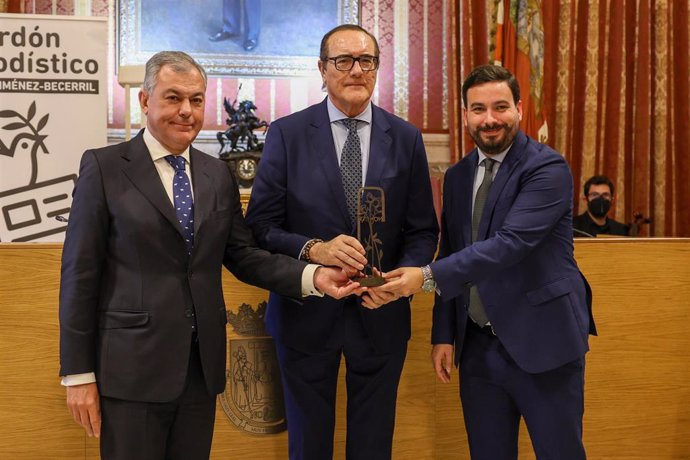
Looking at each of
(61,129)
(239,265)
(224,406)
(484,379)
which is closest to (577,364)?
(484,379)

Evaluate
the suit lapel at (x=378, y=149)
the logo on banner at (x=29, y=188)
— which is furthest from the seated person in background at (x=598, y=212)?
the logo on banner at (x=29, y=188)

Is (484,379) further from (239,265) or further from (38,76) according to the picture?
(38,76)

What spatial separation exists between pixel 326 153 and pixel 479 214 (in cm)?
53

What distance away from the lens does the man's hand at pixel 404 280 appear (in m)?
2.24

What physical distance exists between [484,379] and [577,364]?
0.29 m

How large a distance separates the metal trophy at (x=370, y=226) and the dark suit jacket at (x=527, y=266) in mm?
187

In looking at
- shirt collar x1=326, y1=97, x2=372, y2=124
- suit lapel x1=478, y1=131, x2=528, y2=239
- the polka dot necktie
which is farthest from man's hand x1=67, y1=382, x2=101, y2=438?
suit lapel x1=478, y1=131, x2=528, y2=239

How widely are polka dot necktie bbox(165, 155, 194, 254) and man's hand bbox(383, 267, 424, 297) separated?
0.62 m

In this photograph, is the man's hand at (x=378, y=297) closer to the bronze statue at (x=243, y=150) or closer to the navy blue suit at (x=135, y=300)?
the navy blue suit at (x=135, y=300)

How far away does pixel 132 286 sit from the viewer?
75.1 inches

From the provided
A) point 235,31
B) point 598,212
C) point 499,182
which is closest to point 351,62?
point 499,182

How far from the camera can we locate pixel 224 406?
2828mm

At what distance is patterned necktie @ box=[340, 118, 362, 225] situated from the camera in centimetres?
235

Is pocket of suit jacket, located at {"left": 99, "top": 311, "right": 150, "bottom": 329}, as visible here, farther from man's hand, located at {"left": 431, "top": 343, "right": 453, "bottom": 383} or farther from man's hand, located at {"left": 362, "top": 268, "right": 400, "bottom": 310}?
man's hand, located at {"left": 431, "top": 343, "right": 453, "bottom": 383}
